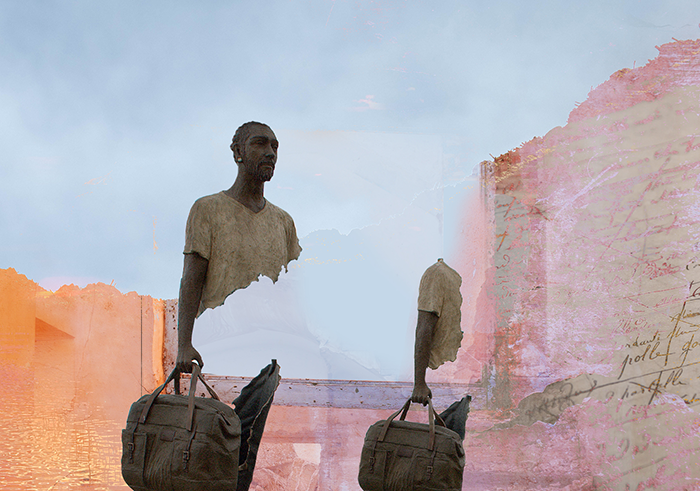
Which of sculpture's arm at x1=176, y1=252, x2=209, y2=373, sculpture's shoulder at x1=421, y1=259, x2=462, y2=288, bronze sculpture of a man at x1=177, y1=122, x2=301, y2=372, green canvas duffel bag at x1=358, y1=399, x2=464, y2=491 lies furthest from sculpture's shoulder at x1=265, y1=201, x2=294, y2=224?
green canvas duffel bag at x1=358, y1=399, x2=464, y2=491

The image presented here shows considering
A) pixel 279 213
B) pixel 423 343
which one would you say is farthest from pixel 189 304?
pixel 423 343

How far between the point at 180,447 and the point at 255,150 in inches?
45.8

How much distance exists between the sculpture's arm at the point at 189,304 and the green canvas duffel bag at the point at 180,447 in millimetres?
129

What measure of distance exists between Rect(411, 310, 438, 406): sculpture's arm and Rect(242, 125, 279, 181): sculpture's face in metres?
0.91

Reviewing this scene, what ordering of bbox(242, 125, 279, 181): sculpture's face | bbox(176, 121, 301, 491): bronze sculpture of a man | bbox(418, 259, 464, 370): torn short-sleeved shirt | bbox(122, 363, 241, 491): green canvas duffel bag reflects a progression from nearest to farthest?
bbox(122, 363, 241, 491): green canvas duffel bag < bbox(176, 121, 301, 491): bronze sculpture of a man < bbox(242, 125, 279, 181): sculpture's face < bbox(418, 259, 464, 370): torn short-sleeved shirt

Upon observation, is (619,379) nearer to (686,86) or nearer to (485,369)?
(485,369)

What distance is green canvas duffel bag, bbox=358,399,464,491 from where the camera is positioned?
6.67ft

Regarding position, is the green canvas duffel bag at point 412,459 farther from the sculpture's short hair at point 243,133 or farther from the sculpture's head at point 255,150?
the sculpture's short hair at point 243,133

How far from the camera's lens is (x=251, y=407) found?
7.06 ft

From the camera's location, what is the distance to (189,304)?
6.77 ft

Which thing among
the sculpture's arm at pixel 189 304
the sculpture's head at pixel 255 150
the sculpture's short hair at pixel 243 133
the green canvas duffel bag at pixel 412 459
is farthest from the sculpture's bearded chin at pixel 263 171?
the green canvas duffel bag at pixel 412 459

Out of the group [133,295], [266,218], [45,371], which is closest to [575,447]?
[266,218]

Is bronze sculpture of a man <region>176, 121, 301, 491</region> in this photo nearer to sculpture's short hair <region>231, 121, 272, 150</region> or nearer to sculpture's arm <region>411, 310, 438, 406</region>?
sculpture's short hair <region>231, 121, 272, 150</region>

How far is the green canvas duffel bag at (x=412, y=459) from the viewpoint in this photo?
2033mm
